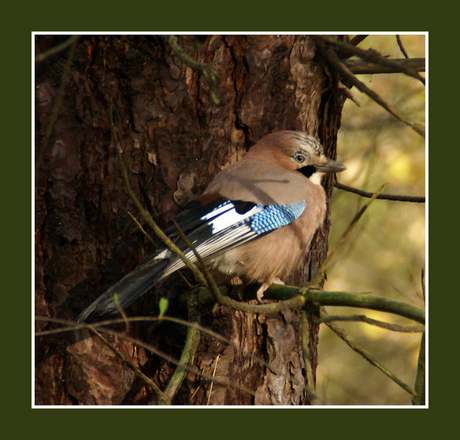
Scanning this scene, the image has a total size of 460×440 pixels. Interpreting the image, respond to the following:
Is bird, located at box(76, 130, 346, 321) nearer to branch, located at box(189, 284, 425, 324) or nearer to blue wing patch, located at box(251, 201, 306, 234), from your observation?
blue wing patch, located at box(251, 201, 306, 234)

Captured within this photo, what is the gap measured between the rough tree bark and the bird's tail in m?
0.24

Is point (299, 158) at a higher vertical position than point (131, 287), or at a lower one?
higher

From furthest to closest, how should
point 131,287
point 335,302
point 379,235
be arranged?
point 379,235 < point 131,287 < point 335,302

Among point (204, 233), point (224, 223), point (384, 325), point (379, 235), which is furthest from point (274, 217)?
point (379, 235)

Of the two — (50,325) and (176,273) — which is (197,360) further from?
(50,325)

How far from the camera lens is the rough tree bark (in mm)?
3348

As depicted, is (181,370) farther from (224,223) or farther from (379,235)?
(379,235)

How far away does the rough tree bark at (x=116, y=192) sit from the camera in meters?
3.35

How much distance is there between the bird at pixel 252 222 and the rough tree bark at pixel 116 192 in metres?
0.22

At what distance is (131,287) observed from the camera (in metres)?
3.06

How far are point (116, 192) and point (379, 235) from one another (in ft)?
14.5

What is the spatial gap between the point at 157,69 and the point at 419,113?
13.1 ft

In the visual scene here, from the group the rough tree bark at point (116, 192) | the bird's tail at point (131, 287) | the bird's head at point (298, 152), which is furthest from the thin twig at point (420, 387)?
the bird's head at point (298, 152)

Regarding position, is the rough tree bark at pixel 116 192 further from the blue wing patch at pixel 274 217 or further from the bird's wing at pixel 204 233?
the blue wing patch at pixel 274 217
